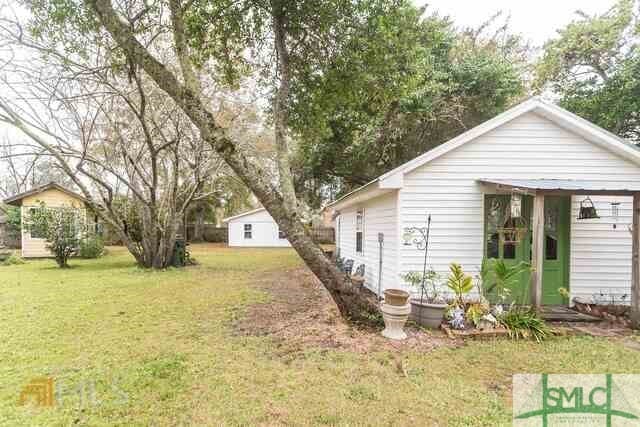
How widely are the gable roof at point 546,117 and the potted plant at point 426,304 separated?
1738mm

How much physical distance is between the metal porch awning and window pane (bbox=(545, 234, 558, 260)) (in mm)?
1172

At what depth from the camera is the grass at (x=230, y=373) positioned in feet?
8.99

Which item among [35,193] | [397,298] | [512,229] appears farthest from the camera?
[35,193]

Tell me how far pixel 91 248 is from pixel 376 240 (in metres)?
14.3

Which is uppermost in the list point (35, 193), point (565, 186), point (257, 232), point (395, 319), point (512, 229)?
point (35, 193)

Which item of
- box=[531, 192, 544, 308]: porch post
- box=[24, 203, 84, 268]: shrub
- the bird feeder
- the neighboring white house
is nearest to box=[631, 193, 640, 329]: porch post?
the bird feeder

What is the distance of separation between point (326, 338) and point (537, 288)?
3.47 meters

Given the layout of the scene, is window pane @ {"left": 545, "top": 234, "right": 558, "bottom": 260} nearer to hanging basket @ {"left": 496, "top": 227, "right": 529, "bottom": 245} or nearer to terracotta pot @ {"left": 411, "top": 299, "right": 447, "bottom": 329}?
hanging basket @ {"left": 496, "top": 227, "right": 529, "bottom": 245}

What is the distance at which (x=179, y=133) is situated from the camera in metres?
10.1

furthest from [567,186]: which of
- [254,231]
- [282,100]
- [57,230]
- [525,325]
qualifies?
[254,231]

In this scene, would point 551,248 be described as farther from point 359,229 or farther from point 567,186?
point 359,229

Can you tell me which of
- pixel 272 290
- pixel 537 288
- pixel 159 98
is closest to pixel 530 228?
pixel 537 288

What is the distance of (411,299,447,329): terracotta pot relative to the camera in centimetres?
498

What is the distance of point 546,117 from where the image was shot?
235 inches
